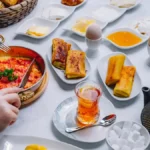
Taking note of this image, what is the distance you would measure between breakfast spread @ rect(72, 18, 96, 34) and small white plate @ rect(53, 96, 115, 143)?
1.42 feet

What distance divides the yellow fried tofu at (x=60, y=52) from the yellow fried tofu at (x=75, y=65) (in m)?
0.02


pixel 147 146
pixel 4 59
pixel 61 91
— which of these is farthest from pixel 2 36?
pixel 147 146

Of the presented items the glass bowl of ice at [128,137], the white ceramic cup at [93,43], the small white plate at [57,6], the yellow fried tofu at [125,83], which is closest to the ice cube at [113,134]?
the glass bowl of ice at [128,137]

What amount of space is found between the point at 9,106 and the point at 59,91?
240 millimetres

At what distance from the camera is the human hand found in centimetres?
100

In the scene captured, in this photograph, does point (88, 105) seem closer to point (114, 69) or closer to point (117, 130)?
point (117, 130)

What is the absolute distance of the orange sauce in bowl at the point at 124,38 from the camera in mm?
1416

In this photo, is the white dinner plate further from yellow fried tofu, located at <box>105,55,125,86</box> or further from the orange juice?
yellow fried tofu, located at <box>105,55,125,86</box>

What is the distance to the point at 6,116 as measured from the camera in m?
1.00

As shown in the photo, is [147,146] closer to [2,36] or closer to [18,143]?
[18,143]

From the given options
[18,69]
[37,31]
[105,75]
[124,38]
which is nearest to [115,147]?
[105,75]

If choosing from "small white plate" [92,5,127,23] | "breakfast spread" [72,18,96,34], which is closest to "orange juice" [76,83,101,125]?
"breakfast spread" [72,18,96,34]

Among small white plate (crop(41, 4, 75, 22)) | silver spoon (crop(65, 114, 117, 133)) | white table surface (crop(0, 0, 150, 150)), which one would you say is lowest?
white table surface (crop(0, 0, 150, 150))

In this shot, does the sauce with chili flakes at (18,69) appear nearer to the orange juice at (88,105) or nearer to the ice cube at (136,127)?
the orange juice at (88,105)
